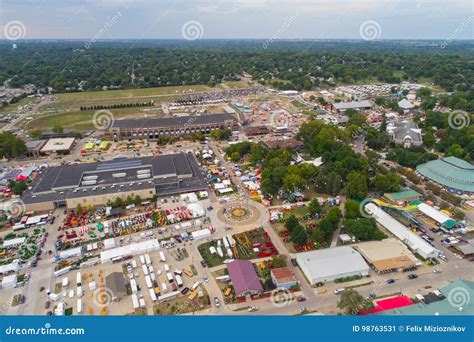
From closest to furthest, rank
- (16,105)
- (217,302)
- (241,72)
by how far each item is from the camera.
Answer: (217,302), (16,105), (241,72)

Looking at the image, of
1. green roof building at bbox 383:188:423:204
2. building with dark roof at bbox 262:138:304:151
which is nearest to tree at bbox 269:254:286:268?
green roof building at bbox 383:188:423:204

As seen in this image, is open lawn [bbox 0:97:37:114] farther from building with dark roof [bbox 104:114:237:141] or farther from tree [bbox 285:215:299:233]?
tree [bbox 285:215:299:233]

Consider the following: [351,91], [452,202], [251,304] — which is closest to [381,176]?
[452,202]

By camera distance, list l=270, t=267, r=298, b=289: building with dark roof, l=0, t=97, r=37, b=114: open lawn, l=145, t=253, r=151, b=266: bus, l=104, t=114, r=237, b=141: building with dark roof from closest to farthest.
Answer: l=270, t=267, r=298, b=289: building with dark roof < l=145, t=253, r=151, b=266: bus < l=104, t=114, r=237, b=141: building with dark roof < l=0, t=97, r=37, b=114: open lawn

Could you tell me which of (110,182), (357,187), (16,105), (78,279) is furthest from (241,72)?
(78,279)

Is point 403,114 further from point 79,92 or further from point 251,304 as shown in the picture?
point 79,92

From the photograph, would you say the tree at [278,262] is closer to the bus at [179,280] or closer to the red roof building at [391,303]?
the red roof building at [391,303]

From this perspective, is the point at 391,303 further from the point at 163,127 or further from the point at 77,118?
the point at 77,118
